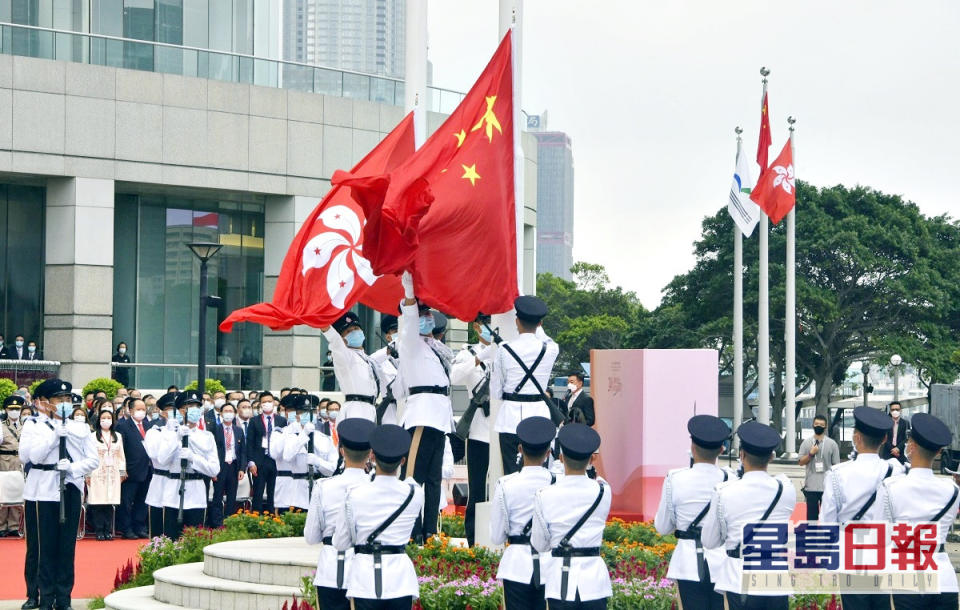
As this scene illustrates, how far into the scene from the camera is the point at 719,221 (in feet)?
179

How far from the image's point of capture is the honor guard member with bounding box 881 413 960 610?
27.5 ft

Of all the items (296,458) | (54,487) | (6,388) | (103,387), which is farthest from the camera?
(103,387)

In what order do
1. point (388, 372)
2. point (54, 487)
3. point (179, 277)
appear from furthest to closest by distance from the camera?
point (179, 277) → point (388, 372) → point (54, 487)

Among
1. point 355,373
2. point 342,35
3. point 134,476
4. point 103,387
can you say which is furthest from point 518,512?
point 342,35

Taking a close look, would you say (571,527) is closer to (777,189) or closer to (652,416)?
(652,416)

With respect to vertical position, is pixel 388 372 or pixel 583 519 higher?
pixel 388 372

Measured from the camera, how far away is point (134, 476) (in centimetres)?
1889

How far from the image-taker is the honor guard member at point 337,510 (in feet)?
25.5

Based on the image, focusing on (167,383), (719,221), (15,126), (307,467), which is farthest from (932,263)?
(307,467)

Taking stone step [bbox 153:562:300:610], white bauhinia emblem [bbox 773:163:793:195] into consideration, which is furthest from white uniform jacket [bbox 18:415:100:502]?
white bauhinia emblem [bbox 773:163:793:195]

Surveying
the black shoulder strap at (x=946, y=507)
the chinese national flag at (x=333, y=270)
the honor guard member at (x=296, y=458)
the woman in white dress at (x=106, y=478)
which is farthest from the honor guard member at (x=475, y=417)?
the woman in white dress at (x=106, y=478)

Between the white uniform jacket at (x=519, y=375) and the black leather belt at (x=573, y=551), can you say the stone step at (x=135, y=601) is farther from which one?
the black leather belt at (x=573, y=551)

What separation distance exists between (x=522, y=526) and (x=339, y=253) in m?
6.31

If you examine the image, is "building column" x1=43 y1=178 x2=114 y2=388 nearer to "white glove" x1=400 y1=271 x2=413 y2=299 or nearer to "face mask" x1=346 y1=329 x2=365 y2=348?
"face mask" x1=346 y1=329 x2=365 y2=348
